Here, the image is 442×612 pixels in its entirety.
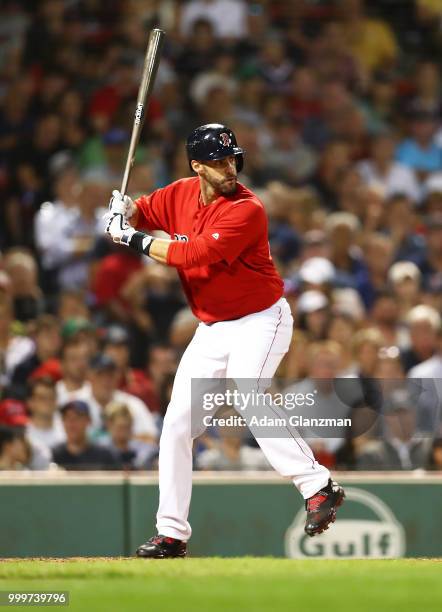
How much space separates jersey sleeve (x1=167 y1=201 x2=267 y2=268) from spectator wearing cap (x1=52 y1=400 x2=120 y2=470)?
8.72 feet

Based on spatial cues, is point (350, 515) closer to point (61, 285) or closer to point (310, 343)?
point (310, 343)

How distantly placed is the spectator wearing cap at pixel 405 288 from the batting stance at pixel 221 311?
4442mm

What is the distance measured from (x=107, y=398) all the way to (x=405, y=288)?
2.83 meters

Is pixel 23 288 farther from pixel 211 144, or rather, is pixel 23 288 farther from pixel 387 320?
pixel 211 144

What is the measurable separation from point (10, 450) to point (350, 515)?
211 cm

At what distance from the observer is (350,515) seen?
897cm

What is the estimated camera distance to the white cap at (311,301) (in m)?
10.8

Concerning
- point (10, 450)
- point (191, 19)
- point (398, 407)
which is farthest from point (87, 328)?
point (191, 19)

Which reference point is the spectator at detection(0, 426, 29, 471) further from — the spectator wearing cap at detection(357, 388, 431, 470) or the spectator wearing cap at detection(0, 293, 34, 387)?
the spectator wearing cap at detection(357, 388, 431, 470)

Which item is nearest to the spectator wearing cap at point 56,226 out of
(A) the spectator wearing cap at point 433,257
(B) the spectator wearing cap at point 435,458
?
(A) the spectator wearing cap at point 433,257

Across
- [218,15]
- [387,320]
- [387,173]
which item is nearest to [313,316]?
[387,320]

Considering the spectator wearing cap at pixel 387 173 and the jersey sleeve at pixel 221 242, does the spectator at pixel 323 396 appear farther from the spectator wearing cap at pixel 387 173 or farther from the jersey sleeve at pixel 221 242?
the spectator wearing cap at pixel 387 173

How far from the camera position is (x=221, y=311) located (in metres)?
6.89

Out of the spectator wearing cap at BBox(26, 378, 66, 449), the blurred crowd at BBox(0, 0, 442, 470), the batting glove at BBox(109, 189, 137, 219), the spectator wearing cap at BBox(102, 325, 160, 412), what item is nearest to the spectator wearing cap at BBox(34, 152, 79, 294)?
the blurred crowd at BBox(0, 0, 442, 470)
